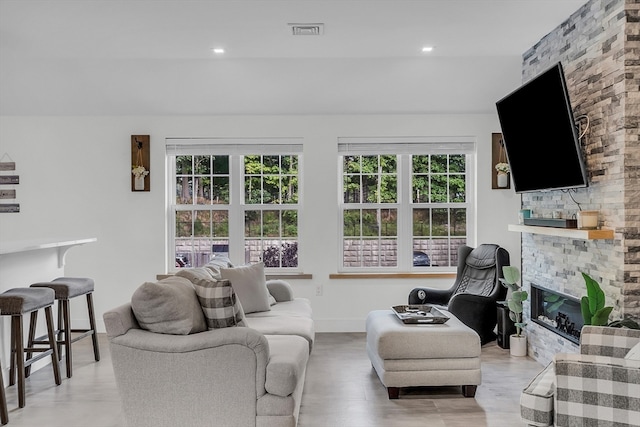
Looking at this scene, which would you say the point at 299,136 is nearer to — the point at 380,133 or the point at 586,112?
the point at 380,133

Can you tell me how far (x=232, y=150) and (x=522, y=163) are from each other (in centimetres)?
307

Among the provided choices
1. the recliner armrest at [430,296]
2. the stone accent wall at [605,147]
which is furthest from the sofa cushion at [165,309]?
the recliner armrest at [430,296]

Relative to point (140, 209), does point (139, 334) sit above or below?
below

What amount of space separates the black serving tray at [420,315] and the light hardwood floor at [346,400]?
49 cm

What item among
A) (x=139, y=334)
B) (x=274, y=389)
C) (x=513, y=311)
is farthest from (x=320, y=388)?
(x=513, y=311)

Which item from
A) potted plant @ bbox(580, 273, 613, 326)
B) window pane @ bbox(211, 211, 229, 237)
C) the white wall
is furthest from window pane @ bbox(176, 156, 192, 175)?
potted plant @ bbox(580, 273, 613, 326)

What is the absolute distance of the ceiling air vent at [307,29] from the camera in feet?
13.7

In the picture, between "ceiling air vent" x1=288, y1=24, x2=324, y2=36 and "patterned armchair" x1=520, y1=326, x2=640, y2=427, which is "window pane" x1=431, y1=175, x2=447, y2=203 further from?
"patterned armchair" x1=520, y1=326, x2=640, y2=427

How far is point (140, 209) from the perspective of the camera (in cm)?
601

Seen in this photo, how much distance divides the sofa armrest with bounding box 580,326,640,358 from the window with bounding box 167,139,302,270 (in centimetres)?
379

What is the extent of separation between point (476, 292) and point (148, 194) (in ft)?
11.9

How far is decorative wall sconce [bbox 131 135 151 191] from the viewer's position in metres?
5.94

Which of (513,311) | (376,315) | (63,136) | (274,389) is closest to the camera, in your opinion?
(274,389)

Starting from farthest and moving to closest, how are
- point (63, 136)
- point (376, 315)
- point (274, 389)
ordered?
point (63, 136), point (376, 315), point (274, 389)
